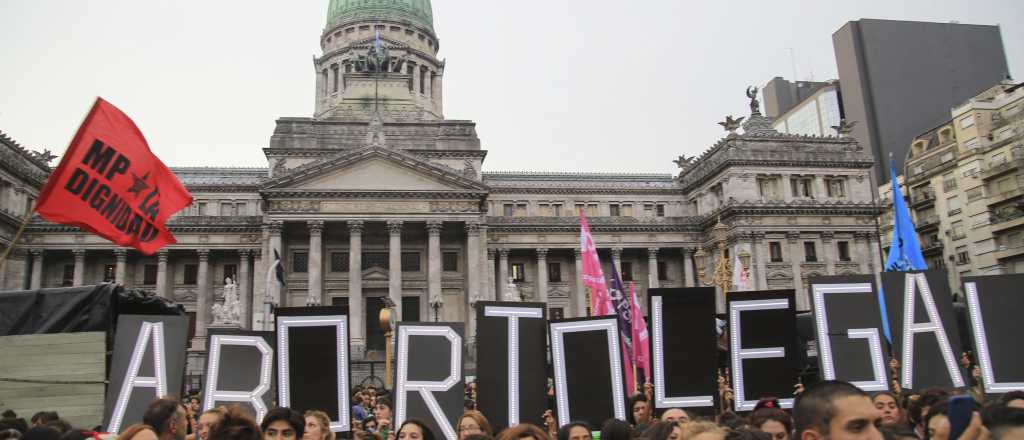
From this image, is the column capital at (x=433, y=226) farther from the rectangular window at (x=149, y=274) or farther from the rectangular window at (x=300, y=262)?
the rectangular window at (x=149, y=274)

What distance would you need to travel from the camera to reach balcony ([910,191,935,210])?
223ft

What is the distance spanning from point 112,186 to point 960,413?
467 inches

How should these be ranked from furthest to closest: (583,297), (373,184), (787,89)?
(787,89)
(583,297)
(373,184)

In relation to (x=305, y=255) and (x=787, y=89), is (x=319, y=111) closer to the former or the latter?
(x=305, y=255)

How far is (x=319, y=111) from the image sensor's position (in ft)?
266

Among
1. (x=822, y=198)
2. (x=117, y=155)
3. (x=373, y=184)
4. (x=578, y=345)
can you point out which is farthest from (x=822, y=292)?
(x=822, y=198)

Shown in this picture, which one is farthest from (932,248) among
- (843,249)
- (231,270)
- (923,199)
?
(231,270)

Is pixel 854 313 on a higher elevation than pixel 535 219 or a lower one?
lower

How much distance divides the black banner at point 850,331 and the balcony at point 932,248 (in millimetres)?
62008

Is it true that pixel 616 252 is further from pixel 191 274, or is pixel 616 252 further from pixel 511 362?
pixel 511 362

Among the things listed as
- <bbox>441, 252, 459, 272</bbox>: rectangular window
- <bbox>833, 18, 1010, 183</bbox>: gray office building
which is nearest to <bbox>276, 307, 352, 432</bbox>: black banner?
<bbox>441, 252, 459, 272</bbox>: rectangular window

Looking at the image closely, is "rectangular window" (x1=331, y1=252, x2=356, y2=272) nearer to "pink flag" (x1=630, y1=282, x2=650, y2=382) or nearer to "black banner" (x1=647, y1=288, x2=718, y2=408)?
"pink flag" (x1=630, y1=282, x2=650, y2=382)

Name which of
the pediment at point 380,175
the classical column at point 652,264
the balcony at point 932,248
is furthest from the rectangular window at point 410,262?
the balcony at point 932,248

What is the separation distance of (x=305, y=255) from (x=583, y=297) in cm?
2073
